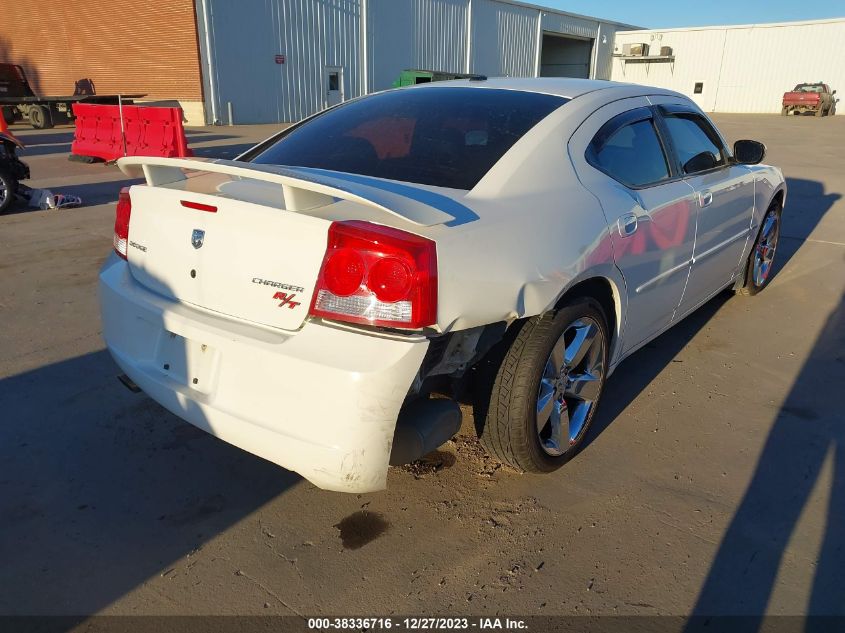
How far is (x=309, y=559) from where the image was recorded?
2.31 m

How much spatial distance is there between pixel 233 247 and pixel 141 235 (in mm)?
573

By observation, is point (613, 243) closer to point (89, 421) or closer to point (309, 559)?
point (309, 559)

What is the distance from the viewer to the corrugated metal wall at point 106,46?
23.1 metres

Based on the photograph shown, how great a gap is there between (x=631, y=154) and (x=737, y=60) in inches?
1782

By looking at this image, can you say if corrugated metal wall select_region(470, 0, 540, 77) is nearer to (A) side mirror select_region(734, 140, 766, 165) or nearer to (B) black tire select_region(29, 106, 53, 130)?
(B) black tire select_region(29, 106, 53, 130)

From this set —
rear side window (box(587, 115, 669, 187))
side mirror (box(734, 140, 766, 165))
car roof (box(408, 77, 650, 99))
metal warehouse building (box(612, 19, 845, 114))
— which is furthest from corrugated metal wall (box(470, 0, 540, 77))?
rear side window (box(587, 115, 669, 187))

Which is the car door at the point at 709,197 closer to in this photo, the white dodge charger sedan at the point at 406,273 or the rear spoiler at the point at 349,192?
the white dodge charger sedan at the point at 406,273

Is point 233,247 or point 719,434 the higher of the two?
point 233,247

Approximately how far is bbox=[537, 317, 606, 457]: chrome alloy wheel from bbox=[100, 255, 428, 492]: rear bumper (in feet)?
2.72

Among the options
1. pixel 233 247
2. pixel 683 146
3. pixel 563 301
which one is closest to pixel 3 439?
pixel 233 247

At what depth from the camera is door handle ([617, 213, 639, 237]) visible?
2832 millimetres

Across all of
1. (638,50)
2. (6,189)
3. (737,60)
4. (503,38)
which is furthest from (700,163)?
(638,50)

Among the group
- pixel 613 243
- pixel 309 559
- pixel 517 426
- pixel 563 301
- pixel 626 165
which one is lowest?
pixel 309 559

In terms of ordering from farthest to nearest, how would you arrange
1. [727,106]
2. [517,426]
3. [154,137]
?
[727,106] < [154,137] < [517,426]
